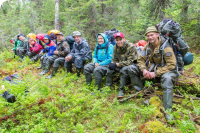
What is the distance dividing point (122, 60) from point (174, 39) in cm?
176

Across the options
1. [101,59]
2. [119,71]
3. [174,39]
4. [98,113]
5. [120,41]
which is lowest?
[98,113]

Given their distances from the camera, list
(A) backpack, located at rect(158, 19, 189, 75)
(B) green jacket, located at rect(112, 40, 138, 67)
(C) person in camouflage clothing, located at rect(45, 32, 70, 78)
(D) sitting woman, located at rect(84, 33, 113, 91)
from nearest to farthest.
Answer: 1. (A) backpack, located at rect(158, 19, 189, 75)
2. (B) green jacket, located at rect(112, 40, 138, 67)
3. (D) sitting woman, located at rect(84, 33, 113, 91)
4. (C) person in camouflage clothing, located at rect(45, 32, 70, 78)

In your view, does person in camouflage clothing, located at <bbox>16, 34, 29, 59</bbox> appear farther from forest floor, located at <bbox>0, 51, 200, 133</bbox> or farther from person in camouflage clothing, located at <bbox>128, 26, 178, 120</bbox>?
person in camouflage clothing, located at <bbox>128, 26, 178, 120</bbox>

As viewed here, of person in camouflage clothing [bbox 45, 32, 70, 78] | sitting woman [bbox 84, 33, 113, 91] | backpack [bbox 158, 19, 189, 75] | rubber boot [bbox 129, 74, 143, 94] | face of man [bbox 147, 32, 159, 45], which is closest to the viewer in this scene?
backpack [bbox 158, 19, 189, 75]

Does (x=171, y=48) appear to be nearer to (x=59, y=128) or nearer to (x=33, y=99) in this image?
(x=59, y=128)

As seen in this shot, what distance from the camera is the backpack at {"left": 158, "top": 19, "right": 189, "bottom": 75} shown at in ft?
10.9

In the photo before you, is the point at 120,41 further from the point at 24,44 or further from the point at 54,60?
the point at 24,44

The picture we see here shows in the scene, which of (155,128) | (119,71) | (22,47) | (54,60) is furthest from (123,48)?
(22,47)

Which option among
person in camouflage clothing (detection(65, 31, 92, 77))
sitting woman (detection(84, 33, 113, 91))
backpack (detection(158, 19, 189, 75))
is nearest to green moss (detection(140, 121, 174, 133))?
backpack (detection(158, 19, 189, 75))

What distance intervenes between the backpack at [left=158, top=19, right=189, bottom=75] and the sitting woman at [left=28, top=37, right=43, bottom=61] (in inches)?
291

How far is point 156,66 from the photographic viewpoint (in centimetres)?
378

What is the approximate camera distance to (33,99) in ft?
11.2

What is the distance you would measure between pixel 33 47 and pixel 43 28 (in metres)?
7.06

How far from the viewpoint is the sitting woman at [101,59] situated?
4.83 m
